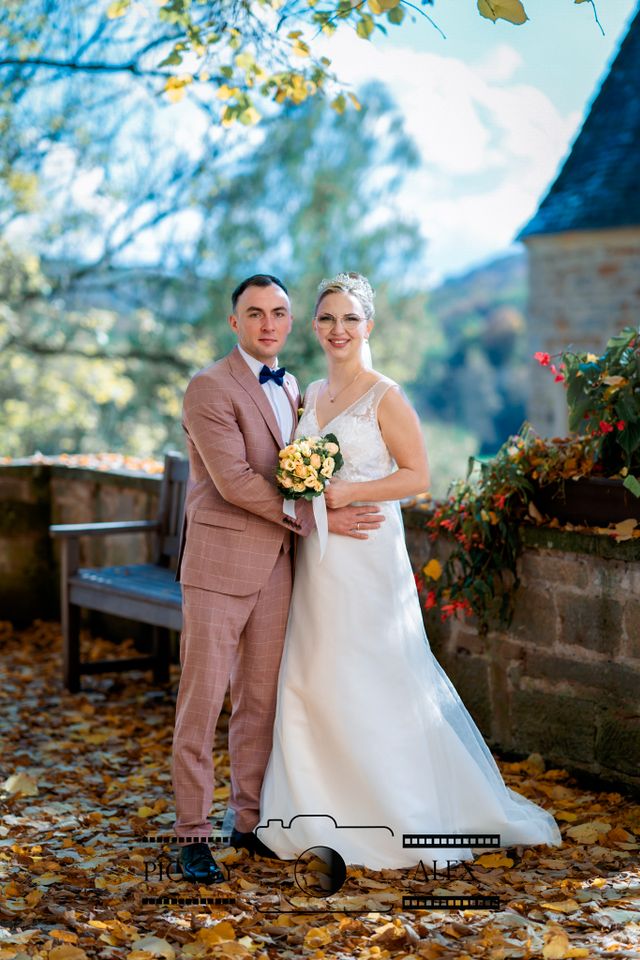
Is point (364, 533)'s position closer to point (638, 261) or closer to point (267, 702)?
point (267, 702)

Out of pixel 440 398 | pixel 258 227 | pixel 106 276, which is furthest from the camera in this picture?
pixel 440 398

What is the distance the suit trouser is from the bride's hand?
0.27m

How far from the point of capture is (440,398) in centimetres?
5506

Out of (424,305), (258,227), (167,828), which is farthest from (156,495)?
(424,305)

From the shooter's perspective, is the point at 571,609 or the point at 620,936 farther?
the point at 571,609

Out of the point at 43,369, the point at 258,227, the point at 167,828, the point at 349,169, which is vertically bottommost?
the point at 167,828

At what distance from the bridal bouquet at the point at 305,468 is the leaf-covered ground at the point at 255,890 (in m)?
1.27

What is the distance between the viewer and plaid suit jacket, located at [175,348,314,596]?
144 inches

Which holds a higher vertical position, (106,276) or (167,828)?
(106,276)

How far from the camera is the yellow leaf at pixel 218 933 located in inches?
124

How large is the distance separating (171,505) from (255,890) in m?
3.15

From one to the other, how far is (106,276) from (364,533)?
13.6 m

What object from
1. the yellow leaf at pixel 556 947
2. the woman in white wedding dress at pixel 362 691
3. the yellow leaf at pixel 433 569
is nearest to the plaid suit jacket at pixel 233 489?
the woman in white wedding dress at pixel 362 691

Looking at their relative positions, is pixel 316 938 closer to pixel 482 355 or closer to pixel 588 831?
pixel 588 831
